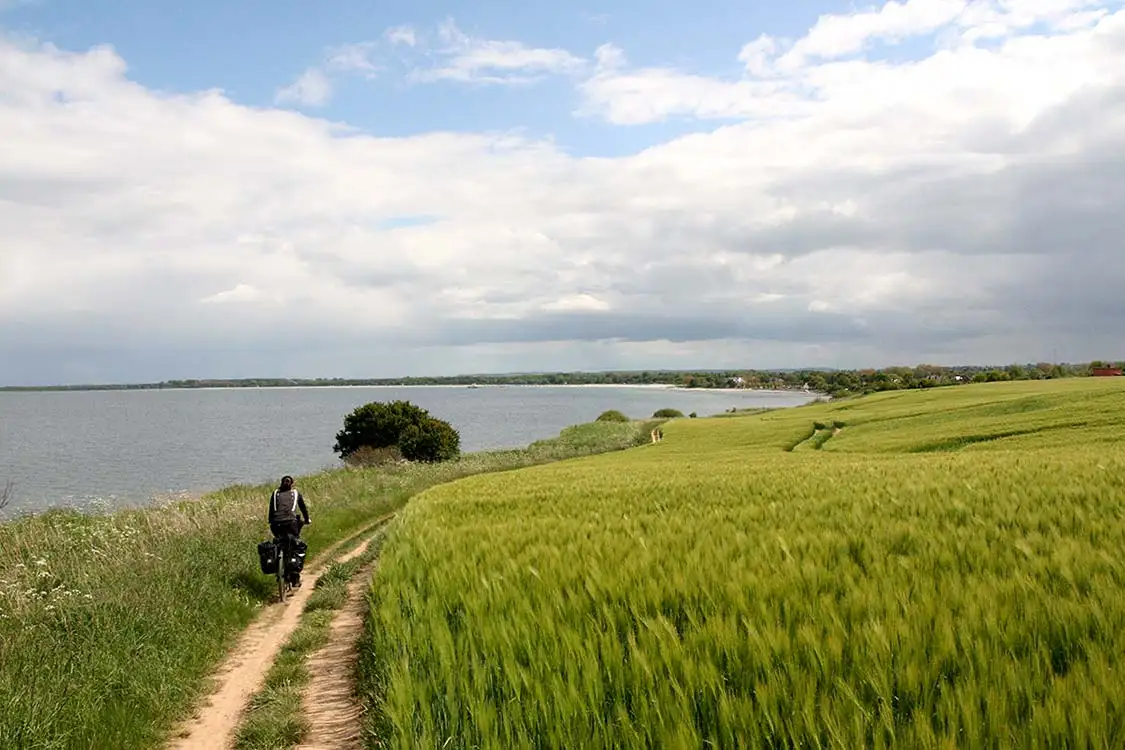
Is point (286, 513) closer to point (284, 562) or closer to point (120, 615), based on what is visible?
point (284, 562)

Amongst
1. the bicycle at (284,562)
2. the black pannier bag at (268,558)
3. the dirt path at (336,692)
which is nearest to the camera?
the dirt path at (336,692)

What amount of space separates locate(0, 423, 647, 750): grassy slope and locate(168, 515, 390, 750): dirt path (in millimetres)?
197

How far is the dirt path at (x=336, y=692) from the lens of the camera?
6.63 meters

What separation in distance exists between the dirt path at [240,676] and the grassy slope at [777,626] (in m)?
1.40

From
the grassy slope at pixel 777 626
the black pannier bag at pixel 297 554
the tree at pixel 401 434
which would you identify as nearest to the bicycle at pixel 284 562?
the black pannier bag at pixel 297 554

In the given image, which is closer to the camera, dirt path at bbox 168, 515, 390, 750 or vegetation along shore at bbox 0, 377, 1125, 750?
vegetation along shore at bbox 0, 377, 1125, 750

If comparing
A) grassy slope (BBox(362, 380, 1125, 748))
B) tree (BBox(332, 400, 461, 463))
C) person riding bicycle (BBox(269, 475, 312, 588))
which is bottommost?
tree (BBox(332, 400, 461, 463))

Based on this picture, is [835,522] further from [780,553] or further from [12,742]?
[12,742]

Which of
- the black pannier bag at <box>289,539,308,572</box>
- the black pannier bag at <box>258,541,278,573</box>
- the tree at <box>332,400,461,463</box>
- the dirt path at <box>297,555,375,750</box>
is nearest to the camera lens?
the dirt path at <box>297,555,375,750</box>

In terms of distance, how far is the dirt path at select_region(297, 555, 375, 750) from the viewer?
663 centimetres

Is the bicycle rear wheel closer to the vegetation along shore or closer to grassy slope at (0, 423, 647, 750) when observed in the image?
grassy slope at (0, 423, 647, 750)

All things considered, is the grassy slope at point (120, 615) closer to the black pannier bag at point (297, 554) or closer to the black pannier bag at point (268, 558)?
the black pannier bag at point (268, 558)

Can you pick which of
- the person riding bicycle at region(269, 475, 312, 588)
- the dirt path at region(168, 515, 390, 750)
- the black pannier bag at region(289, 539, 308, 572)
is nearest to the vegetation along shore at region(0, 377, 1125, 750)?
the dirt path at region(168, 515, 390, 750)

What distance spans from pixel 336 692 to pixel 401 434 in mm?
43261
